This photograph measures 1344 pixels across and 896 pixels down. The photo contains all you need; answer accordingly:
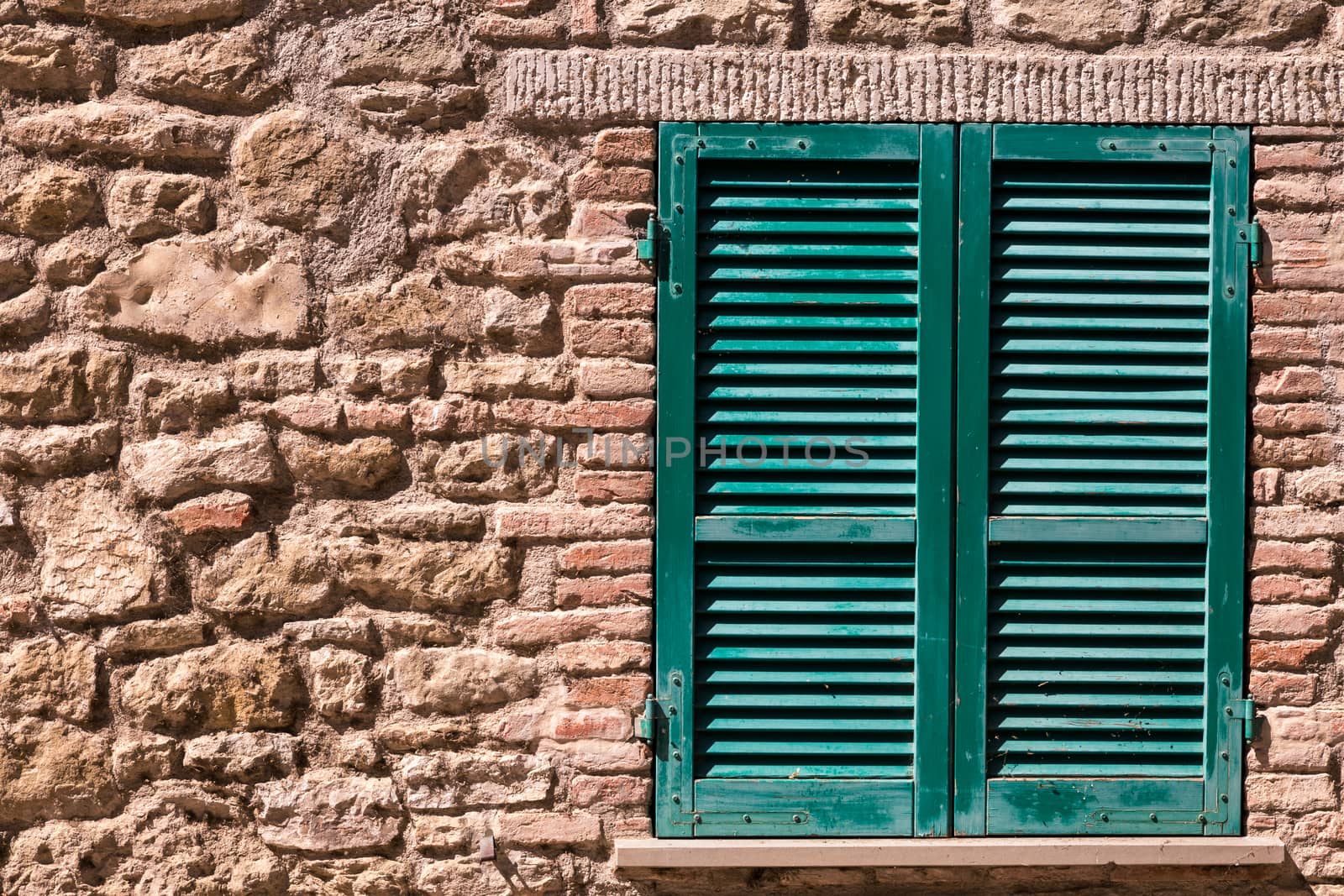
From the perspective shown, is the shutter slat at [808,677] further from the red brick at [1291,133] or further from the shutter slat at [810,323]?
the red brick at [1291,133]

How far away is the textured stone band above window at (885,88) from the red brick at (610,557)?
3.30ft

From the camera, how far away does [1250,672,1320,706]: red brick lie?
2.52 m

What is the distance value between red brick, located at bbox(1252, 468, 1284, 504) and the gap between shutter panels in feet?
2.68

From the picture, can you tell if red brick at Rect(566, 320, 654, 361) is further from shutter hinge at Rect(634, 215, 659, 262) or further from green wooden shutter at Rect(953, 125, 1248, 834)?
green wooden shutter at Rect(953, 125, 1248, 834)

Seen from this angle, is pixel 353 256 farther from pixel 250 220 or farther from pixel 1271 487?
pixel 1271 487

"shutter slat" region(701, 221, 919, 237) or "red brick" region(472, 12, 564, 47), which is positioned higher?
"red brick" region(472, 12, 564, 47)

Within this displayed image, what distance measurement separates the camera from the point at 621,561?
2506 millimetres

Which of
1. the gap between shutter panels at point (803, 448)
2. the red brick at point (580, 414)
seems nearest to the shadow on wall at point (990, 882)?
the gap between shutter panels at point (803, 448)

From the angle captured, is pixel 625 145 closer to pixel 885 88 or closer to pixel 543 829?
pixel 885 88

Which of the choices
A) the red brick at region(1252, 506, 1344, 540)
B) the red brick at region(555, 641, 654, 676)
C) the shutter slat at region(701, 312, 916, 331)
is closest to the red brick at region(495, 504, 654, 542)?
the red brick at region(555, 641, 654, 676)

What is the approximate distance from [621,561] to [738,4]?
1.35m

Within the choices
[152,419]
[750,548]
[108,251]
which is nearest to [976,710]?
[750,548]

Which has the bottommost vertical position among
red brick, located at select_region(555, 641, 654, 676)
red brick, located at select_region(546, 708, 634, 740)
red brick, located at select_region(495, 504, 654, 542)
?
red brick, located at select_region(546, 708, 634, 740)

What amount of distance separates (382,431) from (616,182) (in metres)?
0.81
